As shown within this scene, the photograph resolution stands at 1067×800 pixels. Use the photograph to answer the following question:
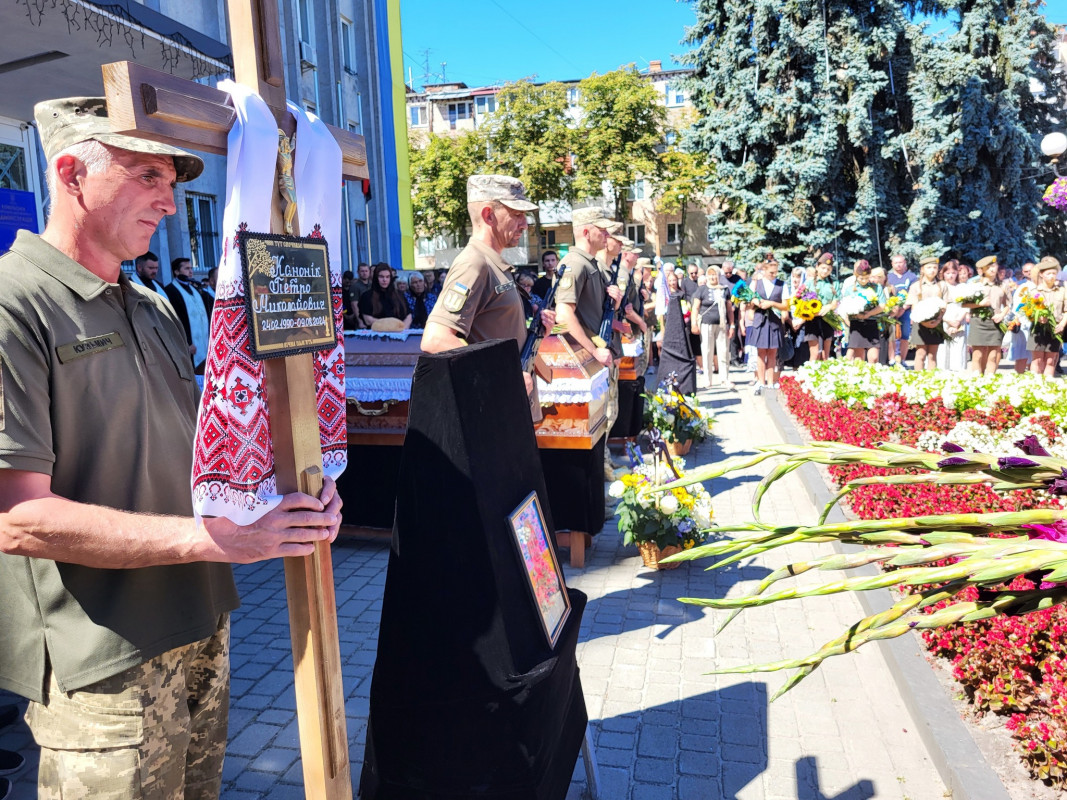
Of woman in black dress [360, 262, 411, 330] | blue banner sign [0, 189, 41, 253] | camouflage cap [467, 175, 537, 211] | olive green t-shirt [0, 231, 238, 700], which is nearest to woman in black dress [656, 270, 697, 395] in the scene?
woman in black dress [360, 262, 411, 330]

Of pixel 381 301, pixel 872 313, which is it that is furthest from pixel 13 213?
pixel 872 313

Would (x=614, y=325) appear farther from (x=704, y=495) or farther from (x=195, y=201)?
(x=195, y=201)

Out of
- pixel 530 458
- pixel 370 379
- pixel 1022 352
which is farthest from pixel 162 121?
pixel 1022 352

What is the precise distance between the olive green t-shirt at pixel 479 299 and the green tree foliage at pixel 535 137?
37944mm

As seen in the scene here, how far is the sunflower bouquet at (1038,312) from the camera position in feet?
36.9

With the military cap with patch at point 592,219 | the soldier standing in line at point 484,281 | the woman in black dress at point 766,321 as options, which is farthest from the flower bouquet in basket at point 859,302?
the soldier standing in line at point 484,281

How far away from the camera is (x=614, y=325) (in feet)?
24.2

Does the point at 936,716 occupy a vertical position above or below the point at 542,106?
below

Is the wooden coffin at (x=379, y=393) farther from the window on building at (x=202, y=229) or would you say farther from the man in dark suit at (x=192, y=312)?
the window on building at (x=202, y=229)

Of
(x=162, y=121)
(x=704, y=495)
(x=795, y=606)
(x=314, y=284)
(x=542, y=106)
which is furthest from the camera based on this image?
(x=542, y=106)

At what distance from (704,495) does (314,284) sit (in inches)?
170

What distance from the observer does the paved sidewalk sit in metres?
3.18

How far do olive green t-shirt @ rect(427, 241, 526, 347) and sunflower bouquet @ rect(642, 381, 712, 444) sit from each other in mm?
4383

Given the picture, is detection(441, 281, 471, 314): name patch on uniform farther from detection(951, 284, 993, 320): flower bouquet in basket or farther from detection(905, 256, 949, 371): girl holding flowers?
detection(905, 256, 949, 371): girl holding flowers
